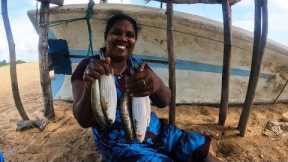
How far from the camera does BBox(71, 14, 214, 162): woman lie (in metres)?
A: 3.05

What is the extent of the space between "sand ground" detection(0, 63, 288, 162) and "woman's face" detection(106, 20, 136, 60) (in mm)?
1403

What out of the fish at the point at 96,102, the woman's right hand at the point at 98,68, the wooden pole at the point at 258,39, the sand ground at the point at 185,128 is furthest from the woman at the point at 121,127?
the wooden pole at the point at 258,39

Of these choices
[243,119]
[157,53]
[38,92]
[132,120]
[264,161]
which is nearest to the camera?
[132,120]

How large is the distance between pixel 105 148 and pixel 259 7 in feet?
7.40

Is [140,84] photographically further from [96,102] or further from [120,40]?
[120,40]

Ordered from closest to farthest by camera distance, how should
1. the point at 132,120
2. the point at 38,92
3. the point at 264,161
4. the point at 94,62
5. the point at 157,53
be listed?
1. the point at 94,62
2. the point at 132,120
3. the point at 264,161
4. the point at 157,53
5. the point at 38,92

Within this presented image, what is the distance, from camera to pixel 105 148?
10.8 feet

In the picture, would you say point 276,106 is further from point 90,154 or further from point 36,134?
point 36,134

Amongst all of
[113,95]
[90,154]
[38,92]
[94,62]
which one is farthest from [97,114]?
[38,92]

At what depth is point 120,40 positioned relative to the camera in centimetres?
317

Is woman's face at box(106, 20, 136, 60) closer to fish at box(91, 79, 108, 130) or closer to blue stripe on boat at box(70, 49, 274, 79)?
fish at box(91, 79, 108, 130)

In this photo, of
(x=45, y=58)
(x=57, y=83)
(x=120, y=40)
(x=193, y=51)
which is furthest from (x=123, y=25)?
(x=57, y=83)

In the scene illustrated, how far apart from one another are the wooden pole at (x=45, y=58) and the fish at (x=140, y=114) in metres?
2.42

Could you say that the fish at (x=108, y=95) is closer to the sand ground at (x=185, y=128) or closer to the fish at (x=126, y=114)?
the fish at (x=126, y=114)
